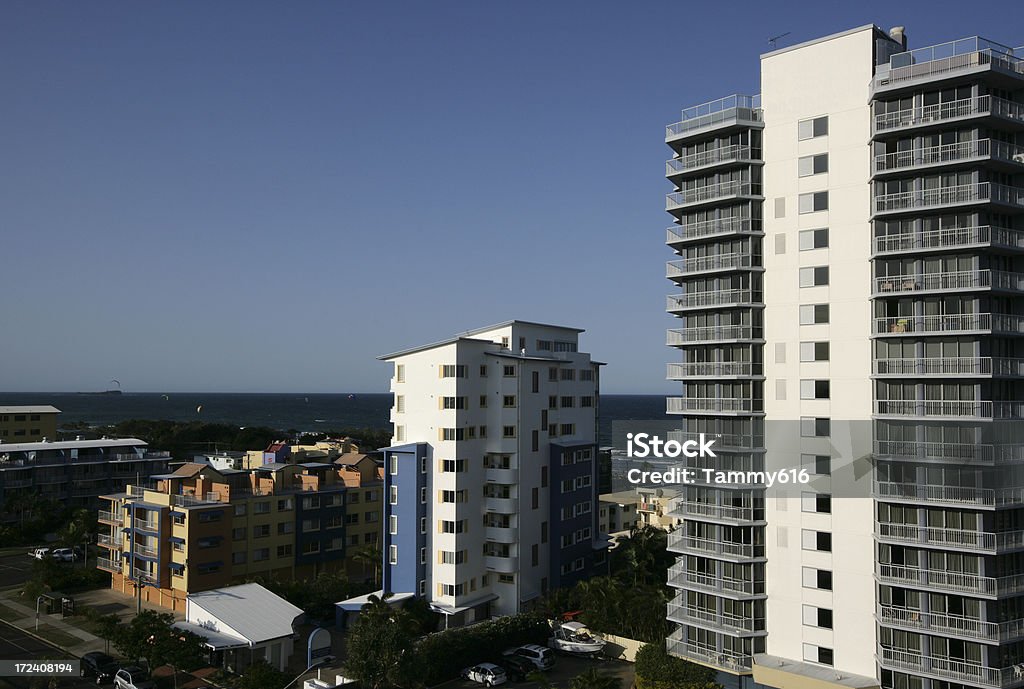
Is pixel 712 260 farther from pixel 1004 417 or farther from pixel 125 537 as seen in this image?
pixel 125 537

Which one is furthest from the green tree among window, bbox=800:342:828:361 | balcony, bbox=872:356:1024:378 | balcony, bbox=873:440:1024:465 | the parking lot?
balcony, bbox=872:356:1024:378

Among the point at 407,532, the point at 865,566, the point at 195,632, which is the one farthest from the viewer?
the point at 407,532

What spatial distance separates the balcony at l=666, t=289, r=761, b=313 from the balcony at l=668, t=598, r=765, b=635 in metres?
17.8

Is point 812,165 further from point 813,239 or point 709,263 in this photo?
point 709,263

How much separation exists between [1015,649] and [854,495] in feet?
33.2

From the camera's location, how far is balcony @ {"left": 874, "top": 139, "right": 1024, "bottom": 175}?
38625 mm

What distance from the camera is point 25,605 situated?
196 feet

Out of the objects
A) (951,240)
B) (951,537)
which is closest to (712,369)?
(951,240)

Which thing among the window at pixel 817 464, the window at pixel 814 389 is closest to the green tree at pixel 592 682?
the window at pixel 817 464

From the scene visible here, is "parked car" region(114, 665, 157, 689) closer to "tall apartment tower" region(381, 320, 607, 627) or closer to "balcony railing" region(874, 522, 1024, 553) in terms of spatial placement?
"tall apartment tower" region(381, 320, 607, 627)

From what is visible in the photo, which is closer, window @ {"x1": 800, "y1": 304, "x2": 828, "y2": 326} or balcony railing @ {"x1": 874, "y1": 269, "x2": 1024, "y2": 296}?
balcony railing @ {"x1": 874, "y1": 269, "x2": 1024, "y2": 296}

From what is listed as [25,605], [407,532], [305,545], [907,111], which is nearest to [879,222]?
[907,111]

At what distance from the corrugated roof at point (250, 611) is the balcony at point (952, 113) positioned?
44807 mm

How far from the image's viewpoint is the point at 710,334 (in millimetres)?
46438
